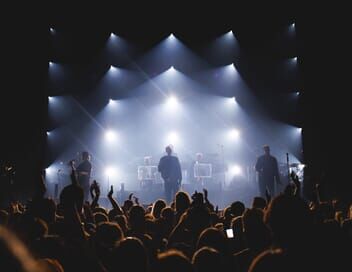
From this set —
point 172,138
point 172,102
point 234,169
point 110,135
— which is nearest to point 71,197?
point 234,169

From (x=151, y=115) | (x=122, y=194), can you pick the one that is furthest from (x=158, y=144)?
(x=122, y=194)

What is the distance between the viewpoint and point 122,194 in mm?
14398

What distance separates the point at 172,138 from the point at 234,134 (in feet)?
9.08

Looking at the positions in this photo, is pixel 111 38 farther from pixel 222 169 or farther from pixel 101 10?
pixel 222 169

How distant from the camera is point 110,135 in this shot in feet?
57.4

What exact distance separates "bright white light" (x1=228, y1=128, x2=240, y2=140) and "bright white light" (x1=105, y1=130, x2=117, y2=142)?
16.9 feet

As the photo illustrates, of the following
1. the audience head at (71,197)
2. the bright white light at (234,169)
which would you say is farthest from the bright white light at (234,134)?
the audience head at (71,197)

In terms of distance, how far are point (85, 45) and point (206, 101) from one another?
5.80 metres

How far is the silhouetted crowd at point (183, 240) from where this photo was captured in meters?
1.81

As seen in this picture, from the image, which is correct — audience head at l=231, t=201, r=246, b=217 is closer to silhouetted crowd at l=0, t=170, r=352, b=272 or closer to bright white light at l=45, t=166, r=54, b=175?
silhouetted crowd at l=0, t=170, r=352, b=272

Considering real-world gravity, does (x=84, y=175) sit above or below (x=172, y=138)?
below

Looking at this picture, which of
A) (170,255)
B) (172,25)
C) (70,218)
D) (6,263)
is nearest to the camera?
(6,263)

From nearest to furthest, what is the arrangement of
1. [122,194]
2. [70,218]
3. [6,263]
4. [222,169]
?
[6,263]
[70,218]
[122,194]
[222,169]

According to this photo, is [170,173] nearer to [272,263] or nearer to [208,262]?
[208,262]
